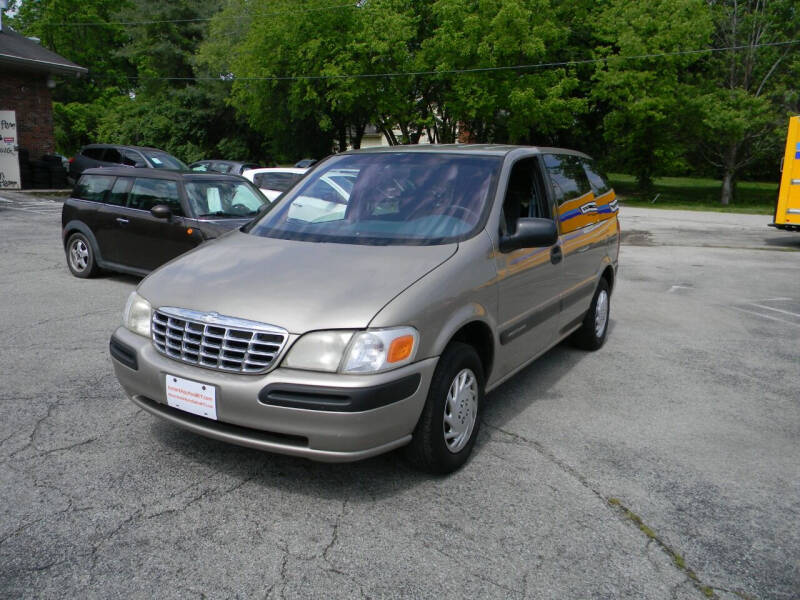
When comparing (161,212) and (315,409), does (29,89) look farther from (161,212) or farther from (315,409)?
(315,409)

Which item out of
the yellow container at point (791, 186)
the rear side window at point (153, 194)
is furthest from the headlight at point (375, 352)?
the yellow container at point (791, 186)

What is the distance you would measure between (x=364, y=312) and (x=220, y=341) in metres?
0.71

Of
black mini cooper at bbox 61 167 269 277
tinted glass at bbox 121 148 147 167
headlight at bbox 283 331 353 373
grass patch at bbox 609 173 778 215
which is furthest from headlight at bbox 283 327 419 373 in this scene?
grass patch at bbox 609 173 778 215

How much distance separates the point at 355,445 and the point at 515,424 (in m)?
1.68

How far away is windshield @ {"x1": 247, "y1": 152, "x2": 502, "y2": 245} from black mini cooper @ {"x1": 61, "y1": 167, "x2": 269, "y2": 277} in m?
3.48

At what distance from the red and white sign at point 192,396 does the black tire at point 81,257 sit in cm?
637

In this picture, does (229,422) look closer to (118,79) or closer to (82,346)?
(82,346)

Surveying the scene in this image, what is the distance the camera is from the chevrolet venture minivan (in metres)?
3.21

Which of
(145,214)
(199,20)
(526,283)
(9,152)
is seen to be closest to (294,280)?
(526,283)

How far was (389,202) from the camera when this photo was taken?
4.41 metres

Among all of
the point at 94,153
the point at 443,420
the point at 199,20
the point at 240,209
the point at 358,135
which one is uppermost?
the point at 199,20

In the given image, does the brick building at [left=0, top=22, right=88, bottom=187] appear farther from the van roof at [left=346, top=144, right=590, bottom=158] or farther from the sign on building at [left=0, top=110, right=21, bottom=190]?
the van roof at [left=346, top=144, right=590, bottom=158]

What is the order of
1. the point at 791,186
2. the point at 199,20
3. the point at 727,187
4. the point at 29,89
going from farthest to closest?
the point at 199,20 → the point at 727,187 → the point at 29,89 → the point at 791,186

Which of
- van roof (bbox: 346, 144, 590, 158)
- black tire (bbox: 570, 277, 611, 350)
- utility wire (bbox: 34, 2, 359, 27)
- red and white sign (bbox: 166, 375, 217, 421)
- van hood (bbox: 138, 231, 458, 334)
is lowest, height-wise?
black tire (bbox: 570, 277, 611, 350)
